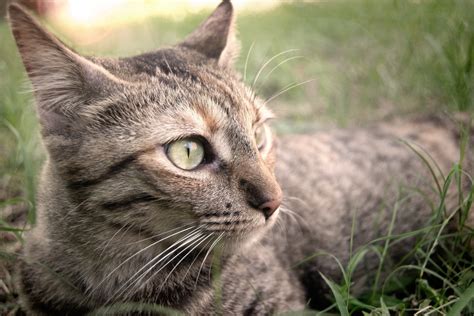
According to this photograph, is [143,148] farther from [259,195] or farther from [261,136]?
[261,136]

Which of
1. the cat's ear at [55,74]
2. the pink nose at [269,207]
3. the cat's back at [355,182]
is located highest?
the cat's ear at [55,74]

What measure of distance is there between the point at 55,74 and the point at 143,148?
47cm

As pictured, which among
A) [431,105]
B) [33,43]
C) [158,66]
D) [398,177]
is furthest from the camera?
[431,105]

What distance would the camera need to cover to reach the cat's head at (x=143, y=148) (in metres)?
1.82

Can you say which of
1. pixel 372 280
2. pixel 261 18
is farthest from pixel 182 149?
pixel 261 18

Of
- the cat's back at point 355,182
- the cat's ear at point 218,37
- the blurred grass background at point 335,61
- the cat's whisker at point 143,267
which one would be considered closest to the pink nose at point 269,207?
the cat's whisker at point 143,267

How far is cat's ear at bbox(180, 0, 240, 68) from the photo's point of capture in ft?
8.31

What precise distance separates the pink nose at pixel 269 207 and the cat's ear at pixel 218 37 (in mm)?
899

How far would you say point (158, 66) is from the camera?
2.15 meters

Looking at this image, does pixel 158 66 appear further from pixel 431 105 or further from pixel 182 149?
pixel 431 105

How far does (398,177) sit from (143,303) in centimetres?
186

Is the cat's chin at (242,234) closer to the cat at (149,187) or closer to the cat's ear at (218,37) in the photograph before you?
the cat at (149,187)

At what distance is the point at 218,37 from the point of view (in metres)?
2.56

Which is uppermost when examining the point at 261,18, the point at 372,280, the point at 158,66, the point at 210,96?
the point at 261,18
